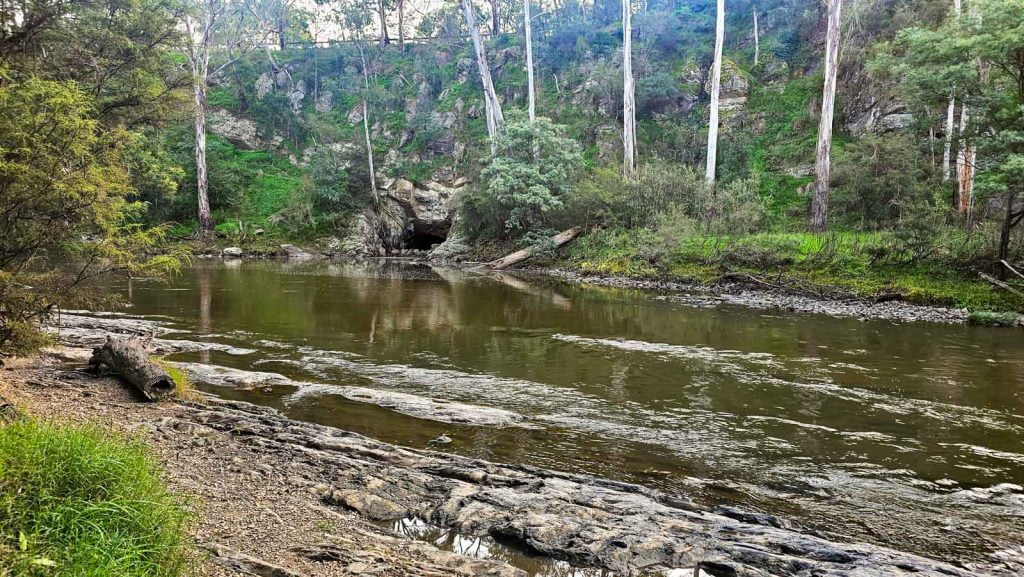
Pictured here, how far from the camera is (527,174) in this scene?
27.5 metres

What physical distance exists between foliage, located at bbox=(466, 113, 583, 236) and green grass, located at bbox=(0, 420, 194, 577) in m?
24.1

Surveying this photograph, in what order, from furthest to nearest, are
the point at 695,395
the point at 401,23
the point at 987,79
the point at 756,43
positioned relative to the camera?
the point at 401,23, the point at 756,43, the point at 987,79, the point at 695,395

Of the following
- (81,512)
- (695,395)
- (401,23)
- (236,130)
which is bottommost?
(695,395)

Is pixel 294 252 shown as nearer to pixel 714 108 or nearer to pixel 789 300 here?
pixel 714 108

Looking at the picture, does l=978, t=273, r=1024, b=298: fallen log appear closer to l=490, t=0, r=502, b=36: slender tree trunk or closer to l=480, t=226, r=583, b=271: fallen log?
l=480, t=226, r=583, b=271: fallen log

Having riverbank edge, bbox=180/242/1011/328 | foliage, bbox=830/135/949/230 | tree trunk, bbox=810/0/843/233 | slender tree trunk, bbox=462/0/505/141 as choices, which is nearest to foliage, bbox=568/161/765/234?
tree trunk, bbox=810/0/843/233

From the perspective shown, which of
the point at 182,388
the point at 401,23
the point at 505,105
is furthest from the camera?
the point at 401,23

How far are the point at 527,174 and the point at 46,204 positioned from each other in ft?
75.2

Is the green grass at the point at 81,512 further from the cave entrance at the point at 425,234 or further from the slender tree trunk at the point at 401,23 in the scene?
the slender tree trunk at the point at 401,23

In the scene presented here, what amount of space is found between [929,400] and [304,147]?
4842cm

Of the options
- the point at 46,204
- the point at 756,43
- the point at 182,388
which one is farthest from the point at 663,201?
the point at 46,204

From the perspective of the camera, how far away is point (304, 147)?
4734 cm

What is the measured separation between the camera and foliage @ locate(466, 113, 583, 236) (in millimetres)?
27219

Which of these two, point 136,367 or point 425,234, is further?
point 425,234
